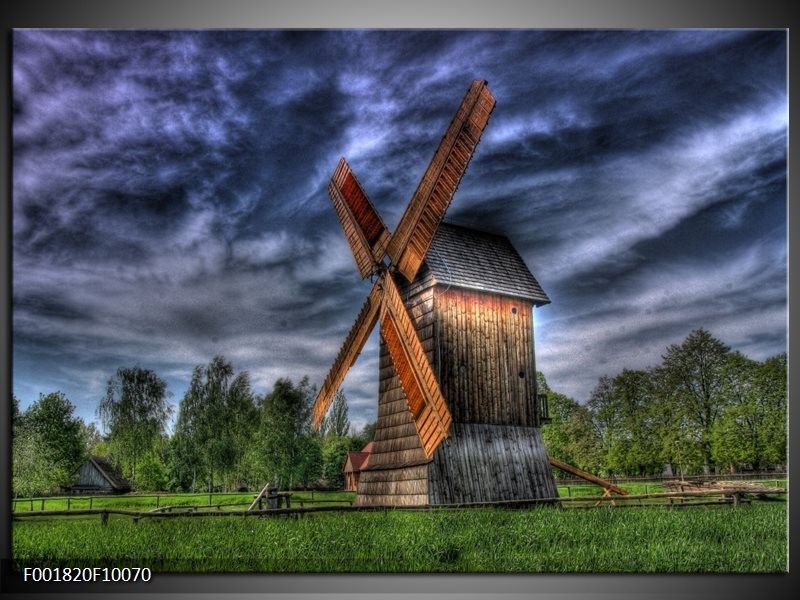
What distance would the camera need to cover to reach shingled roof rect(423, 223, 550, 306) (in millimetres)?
9870

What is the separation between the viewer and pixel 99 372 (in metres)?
8.48

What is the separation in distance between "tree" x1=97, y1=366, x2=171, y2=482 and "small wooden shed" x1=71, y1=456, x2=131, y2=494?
12 centimetres

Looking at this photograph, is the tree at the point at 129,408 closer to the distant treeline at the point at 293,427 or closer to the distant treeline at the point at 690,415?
the distant treeline at the point at 293,427

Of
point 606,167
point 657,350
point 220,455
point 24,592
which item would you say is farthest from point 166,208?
point 657,350

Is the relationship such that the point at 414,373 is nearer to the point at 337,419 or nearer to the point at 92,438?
the point at 337,419

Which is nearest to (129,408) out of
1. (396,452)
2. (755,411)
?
(396,452)

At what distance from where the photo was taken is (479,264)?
34.8ft

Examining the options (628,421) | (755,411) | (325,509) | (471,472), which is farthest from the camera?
(471,472)

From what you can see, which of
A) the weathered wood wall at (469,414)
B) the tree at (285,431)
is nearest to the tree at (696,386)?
the weathered wood wall at (469,414)

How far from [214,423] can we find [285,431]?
804mm

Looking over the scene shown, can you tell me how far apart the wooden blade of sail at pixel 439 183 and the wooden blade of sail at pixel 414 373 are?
1.52 feet

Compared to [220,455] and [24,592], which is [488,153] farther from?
[24,592]

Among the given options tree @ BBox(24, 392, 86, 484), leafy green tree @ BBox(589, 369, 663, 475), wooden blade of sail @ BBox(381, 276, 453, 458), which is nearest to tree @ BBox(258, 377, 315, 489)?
wooden blade of sail @ BBox(381, 276, 453, 458)

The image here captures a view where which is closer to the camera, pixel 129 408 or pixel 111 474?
pixel 129 408
